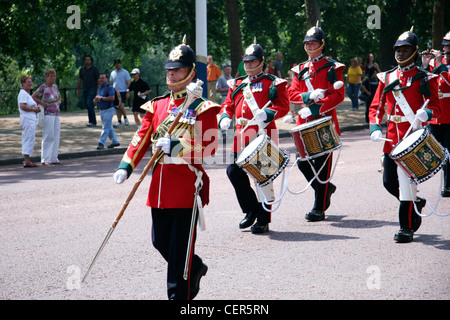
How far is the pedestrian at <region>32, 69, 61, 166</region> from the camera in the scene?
48.4 ft

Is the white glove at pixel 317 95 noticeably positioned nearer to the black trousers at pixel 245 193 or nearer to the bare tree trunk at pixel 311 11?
the black trousers at pixel 245 193

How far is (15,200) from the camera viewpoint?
34.3 ft

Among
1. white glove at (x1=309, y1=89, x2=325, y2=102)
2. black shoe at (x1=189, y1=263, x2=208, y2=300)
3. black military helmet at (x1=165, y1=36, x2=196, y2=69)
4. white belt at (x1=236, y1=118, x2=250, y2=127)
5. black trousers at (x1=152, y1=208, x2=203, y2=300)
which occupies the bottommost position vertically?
black shoe at (x1=189, y1=263, x2=208, y2=300)

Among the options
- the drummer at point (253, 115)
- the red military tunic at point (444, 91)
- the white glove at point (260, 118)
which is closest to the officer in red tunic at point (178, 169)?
the white glove at point (260, 118)

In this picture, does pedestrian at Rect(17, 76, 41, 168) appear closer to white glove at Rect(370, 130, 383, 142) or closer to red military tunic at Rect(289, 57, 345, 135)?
red military tunic at Rect(289, 57, 345, 135)

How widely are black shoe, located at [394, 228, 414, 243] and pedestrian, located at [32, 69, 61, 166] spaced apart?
9009 mm

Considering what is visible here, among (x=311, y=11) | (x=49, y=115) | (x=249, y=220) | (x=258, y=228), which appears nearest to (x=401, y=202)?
(x=258, y=228)

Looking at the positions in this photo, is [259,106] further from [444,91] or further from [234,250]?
[444,91]

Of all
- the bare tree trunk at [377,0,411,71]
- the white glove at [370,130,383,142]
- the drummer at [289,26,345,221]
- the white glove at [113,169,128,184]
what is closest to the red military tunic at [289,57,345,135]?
the drummer at [289,26,345,221]

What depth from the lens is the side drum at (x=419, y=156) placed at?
23.2 ft

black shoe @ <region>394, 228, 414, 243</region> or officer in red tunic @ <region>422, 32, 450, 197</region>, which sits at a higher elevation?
officer in red tunic @ <region>422, 32, 450, 197</region>

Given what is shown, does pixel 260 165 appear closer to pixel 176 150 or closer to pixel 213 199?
pixel 176 150

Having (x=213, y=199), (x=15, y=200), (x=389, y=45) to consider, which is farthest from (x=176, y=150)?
(x=389, y=45)

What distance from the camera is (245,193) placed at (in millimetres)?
8211
